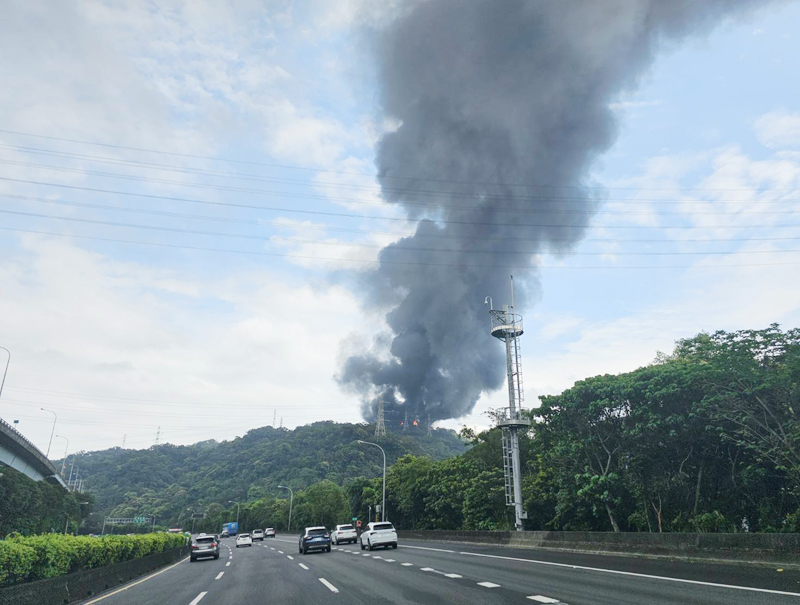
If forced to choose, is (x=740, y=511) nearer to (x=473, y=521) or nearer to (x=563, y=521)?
(x=563, y=521)

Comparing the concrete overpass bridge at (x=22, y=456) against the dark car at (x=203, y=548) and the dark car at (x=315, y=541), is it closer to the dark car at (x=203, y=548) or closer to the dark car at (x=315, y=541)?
the dark car at (x=203, y=548)

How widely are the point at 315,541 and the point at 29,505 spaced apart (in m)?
56.2

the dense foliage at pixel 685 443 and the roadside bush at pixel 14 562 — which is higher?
the dense foliage at pixel 685 443

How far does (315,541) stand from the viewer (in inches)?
1316

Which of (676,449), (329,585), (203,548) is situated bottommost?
(203,548)

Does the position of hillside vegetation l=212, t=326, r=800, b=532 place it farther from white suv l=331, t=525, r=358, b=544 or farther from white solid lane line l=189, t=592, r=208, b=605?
white solid lane line l=189, t=592, r=208, b=605

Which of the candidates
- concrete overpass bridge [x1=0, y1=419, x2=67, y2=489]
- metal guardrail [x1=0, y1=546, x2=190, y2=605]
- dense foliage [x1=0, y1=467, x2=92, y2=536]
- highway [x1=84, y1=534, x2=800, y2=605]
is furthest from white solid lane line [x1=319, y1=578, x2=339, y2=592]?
dense foliage [x1=0, y1=467, x2=92, y2=536]

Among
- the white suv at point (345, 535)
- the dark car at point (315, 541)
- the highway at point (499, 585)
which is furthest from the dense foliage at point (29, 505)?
the highway at point (499, 585)

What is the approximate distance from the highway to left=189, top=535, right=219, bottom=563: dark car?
46.4 feet

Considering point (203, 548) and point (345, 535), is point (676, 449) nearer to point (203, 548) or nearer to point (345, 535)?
point (345, 535)

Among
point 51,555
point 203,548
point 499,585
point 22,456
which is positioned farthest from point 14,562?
point 22,456

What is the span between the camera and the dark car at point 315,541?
33.3m

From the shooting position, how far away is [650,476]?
1220 inches

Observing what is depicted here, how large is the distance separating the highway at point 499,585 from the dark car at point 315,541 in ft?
44.3
